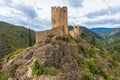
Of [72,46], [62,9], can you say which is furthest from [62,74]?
[62,9]

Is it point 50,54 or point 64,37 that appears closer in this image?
point 50,54

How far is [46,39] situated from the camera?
61.4 meters

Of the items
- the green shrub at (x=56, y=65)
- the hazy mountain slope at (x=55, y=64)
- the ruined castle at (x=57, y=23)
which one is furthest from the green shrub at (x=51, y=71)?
the ruined castle at (x=57, y=23)

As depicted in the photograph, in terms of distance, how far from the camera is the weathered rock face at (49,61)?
5191 centimetres

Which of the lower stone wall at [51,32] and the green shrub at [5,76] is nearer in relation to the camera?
the green shrub at [5,76]

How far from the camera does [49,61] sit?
2121 inches

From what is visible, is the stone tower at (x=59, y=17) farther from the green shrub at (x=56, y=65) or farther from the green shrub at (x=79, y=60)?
the green shrub at (x=56, y=65)

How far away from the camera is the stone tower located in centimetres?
6481

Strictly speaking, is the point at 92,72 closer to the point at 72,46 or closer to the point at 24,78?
the point at 72,46

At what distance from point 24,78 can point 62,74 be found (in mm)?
8353

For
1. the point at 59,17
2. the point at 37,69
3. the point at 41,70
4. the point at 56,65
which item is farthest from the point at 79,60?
the point at 37,69

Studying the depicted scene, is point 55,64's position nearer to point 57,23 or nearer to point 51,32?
point 51,32

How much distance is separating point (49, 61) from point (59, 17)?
15.9 metres

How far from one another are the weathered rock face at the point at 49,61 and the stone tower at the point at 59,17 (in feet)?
18.2
